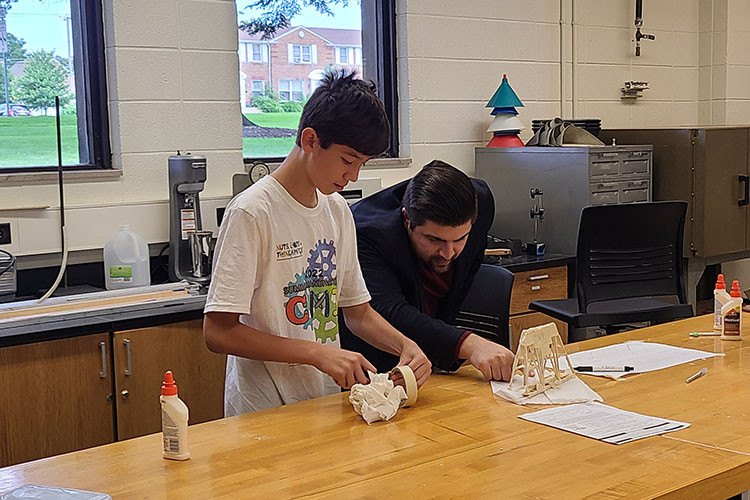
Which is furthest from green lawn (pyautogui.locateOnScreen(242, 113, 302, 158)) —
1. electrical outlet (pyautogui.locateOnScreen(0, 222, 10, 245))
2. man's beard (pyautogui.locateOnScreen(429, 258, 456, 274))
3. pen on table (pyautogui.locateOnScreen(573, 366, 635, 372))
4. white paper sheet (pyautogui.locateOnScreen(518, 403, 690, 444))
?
white paper sheet (pyautogui.locateOnScreen(518, 403, 690, 444))

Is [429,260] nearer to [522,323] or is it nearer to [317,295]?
[317,295]

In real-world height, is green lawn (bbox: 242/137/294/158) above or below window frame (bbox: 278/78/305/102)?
below

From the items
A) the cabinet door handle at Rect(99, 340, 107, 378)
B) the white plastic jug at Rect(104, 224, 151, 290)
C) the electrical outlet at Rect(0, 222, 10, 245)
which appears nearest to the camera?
the cabinet door handle at Rect(99, 340, 107, 378)

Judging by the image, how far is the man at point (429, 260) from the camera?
87.4 inches

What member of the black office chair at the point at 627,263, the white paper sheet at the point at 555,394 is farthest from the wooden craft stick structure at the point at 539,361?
the black office chair at the point at 627,263

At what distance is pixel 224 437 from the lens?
178 centimetres

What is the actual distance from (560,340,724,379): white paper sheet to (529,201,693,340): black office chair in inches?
33.5

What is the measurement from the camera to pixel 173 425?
1.64 metres

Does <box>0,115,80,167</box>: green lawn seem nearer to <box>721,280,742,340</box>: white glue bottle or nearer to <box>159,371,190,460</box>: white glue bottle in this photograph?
<box>159,371,190,460</box>: white glue bottle

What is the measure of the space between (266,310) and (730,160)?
10.8 feet

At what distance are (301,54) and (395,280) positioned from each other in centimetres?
209

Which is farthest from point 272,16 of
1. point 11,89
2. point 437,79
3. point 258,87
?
point 11,89

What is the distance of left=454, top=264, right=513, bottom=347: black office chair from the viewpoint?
2717 millimetres

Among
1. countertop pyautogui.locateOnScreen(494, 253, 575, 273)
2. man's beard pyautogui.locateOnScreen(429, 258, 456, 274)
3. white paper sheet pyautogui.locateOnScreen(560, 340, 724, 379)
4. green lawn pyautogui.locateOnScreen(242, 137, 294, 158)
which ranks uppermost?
green lawn pyautogui.locateOnScreen(242, 137, 294, 158)
